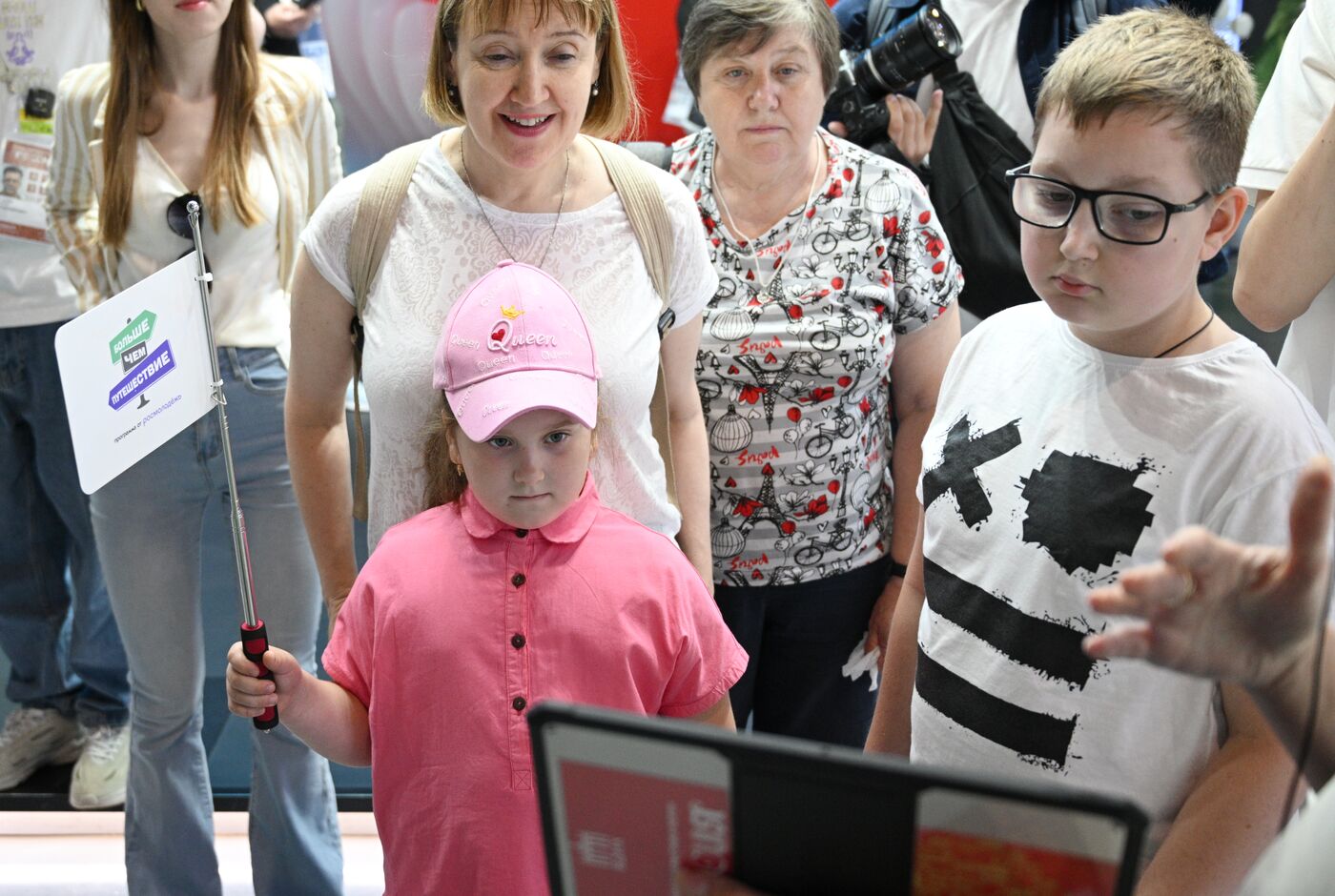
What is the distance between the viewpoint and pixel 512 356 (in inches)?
60.0

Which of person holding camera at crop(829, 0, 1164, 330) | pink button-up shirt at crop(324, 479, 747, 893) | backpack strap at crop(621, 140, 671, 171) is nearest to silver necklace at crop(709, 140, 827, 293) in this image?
backpack strap at crop(621, 140, 671, 171)

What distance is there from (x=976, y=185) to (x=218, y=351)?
1403 millimetres

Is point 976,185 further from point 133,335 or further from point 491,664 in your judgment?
point 133,335

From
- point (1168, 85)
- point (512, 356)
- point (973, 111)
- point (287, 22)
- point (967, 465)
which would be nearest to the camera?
point (1168, 85)

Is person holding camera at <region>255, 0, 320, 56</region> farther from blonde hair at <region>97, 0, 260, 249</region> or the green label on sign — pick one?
the green label on sign

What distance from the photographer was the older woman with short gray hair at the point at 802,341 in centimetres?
208

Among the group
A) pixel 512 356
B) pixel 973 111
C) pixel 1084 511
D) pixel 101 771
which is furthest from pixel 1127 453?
pixel 101 771

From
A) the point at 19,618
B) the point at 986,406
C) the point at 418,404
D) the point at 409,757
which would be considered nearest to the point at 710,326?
the point at 418,404

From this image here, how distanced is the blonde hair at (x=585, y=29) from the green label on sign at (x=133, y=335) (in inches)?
18.2

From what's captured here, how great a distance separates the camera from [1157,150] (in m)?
1.26

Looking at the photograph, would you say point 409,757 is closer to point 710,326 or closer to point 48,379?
point 710,326

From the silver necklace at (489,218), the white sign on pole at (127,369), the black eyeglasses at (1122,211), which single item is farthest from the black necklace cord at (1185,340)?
the white sign on pole at (127,369)

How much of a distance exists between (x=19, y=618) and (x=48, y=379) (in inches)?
21.7

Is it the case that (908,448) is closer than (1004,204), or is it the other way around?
(908,448)
